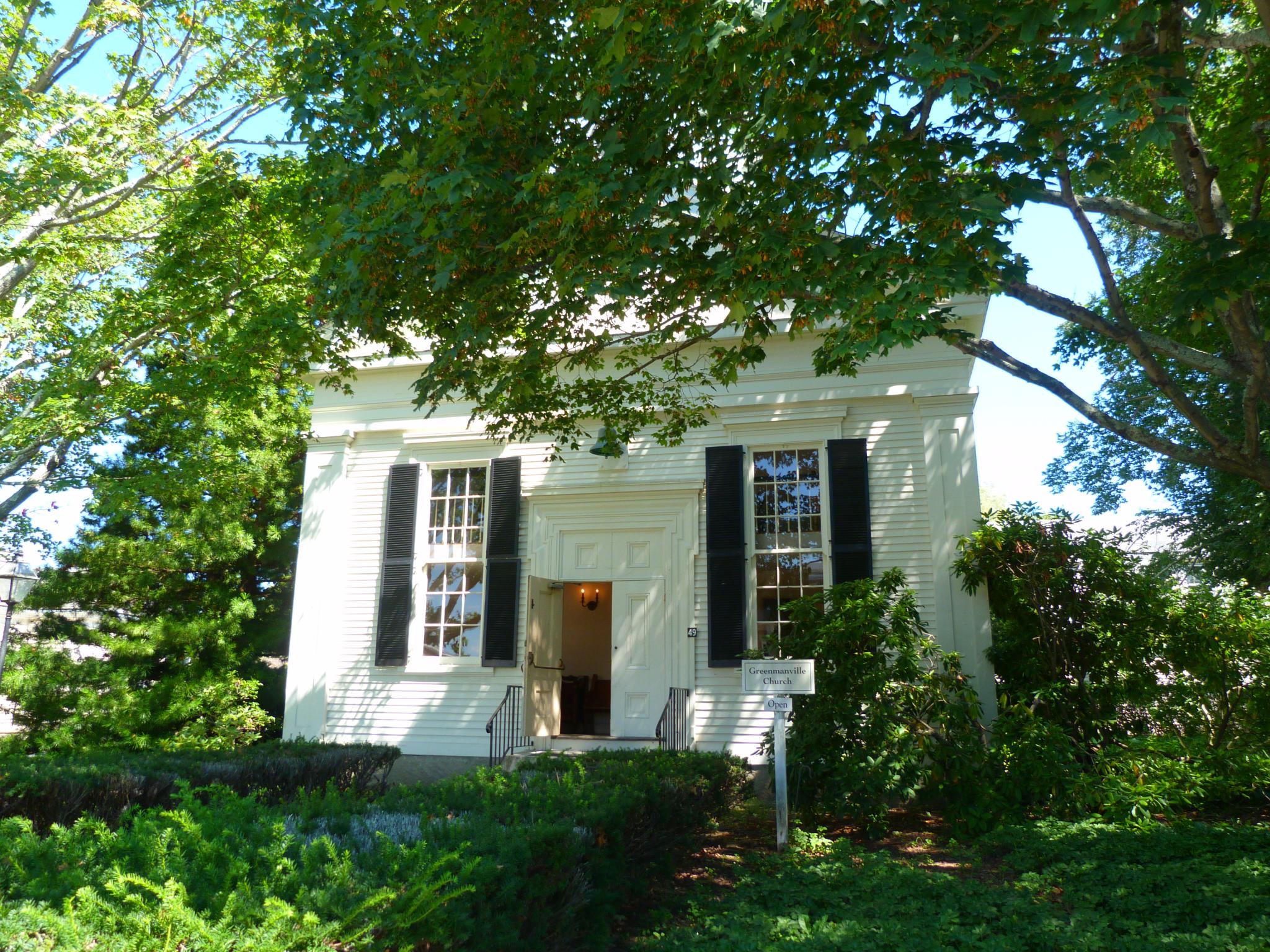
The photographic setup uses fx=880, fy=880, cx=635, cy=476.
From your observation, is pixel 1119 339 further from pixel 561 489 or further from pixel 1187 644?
pixel 561 489

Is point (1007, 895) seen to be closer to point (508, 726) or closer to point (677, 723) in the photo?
point (677, 723)

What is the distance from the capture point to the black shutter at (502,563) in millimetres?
Result: 11164

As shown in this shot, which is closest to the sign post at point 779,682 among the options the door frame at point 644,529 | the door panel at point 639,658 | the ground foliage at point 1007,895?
the ground foliage at point 1007,895

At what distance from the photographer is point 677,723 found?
10406mm

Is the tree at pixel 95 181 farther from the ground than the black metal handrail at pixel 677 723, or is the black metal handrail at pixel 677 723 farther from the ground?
the tree at pixel 95 181

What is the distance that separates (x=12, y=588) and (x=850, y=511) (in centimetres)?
984

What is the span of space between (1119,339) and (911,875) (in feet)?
13.3

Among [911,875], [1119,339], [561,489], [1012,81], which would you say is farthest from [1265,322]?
[561,489]

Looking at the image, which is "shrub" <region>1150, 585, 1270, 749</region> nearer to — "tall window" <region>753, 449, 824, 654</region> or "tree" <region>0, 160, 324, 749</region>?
"tall window" <region>753, 449, 824, 654</region>

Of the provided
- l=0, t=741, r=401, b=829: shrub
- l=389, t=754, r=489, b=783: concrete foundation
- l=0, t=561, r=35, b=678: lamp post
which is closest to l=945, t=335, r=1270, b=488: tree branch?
l=0, t=741, r=401, b=829: shrub

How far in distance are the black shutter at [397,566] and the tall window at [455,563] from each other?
0.27 metres

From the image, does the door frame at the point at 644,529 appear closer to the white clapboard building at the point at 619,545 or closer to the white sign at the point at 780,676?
the white clapboard building at the point at 619,545

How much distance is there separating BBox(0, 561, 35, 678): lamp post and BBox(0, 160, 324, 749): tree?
223cm

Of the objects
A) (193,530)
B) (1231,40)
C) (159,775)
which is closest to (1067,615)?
(1231,40)
